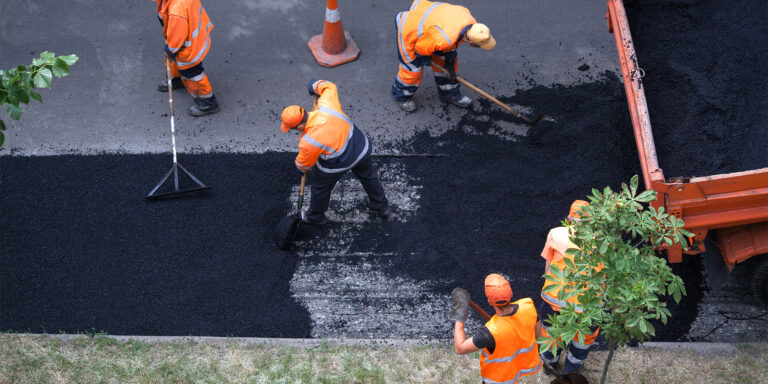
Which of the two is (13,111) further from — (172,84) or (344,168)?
(172,84)

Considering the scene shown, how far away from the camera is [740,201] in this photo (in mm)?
4715

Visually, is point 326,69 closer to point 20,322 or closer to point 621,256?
point 20,322

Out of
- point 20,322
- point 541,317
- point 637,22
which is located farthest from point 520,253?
point 20,322

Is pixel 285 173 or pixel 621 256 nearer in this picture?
pixel 621 256

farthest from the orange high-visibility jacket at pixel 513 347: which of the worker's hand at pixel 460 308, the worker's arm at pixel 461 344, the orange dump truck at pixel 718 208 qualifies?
the orange dump truck at pixel 718 208

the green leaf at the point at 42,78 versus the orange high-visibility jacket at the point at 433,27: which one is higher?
the green leaf at the point at 42,78

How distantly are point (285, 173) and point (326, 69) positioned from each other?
5.13 ft

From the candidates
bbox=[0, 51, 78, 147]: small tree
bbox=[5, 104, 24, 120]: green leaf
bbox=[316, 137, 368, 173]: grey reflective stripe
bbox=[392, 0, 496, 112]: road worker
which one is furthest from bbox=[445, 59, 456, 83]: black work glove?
bbox=[5, 104, 24, 120]: green leaf

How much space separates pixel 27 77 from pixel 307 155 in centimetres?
230

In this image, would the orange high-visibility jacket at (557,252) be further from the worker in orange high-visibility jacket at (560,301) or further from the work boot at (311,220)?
the work boot at (311,220)

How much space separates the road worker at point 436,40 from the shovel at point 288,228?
1687mm

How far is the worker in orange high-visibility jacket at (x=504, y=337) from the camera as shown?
4.15 meters

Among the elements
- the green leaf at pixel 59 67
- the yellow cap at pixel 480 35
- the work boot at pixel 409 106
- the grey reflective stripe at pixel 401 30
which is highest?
the green leaf at pixel 59 67

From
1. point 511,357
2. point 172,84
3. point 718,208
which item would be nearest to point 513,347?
point 511,357
